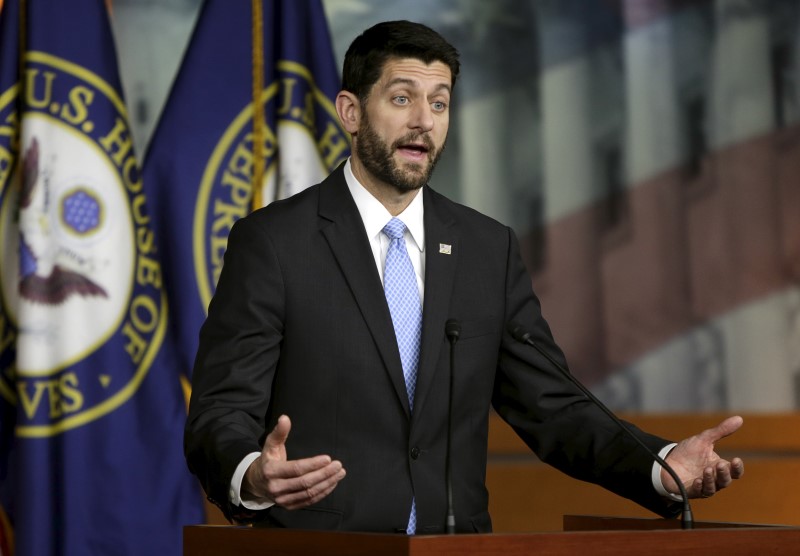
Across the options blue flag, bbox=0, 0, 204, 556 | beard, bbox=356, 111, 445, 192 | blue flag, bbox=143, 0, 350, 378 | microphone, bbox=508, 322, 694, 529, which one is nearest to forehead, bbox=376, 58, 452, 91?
beard, bbox=356, 111, 445, 192

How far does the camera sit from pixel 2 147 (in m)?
3.67

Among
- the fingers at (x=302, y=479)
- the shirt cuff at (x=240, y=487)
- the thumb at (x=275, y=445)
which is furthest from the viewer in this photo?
the shirt cuff at (x=240, y=487)

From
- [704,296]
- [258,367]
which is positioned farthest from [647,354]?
[258,367]

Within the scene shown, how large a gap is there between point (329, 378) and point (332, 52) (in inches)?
78.2

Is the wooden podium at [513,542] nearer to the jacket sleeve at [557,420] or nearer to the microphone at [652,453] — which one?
the microphone at [652,453]

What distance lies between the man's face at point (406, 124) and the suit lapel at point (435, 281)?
112 millimetres

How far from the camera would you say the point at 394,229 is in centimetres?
250

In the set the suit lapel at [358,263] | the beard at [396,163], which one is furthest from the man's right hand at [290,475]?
the beard at [396,163]

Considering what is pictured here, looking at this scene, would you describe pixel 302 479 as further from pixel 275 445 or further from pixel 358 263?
pixel 358 263

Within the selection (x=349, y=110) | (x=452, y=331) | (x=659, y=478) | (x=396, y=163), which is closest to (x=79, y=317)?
(x=349, y=110)

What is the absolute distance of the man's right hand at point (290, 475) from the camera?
5.47ft

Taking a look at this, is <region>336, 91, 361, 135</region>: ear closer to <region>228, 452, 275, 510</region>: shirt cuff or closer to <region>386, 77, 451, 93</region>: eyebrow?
<region>386, 77, 451, 93</region>: eyebrow

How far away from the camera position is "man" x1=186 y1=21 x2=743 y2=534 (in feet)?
7.42

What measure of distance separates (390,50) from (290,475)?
1158 mm
